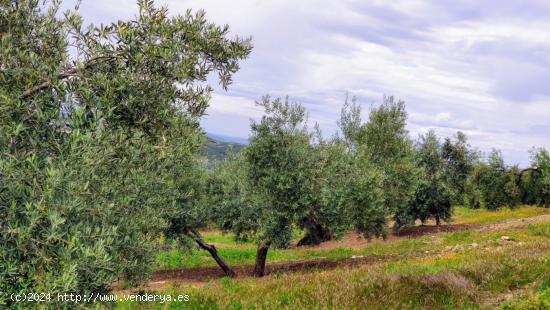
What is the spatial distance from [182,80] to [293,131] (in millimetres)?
13633

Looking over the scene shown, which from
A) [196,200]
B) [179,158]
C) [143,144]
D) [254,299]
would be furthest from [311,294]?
[196,200]

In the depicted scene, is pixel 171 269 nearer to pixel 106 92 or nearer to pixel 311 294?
pixel 311 294

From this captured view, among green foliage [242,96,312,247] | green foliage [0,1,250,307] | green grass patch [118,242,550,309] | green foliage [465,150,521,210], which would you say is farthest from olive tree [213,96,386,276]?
green foliage [465,150,521,210]

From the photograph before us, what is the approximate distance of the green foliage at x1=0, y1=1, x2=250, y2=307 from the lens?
474 centimetres

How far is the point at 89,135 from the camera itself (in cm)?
505

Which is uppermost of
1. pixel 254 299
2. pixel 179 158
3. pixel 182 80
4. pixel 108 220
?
pixel 182 80

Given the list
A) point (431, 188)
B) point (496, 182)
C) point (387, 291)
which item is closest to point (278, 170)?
point (387, 291)

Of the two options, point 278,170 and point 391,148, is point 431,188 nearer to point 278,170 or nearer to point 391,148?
point 391,148

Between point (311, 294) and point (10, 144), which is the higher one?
point (10, 144)

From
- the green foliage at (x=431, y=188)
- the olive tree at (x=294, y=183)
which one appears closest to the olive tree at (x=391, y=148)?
the green foliage at (x=431, y=188)

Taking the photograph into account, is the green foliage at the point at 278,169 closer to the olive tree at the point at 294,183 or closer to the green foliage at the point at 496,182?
the olive tree at the point at 294,183

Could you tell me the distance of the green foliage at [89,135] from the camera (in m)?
4.74

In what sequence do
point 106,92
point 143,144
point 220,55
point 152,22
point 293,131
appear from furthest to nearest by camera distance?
point 293,131 → point 220,55 → point 152,22 → point 143,144 → point 106,92

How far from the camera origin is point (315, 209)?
21.3 m
